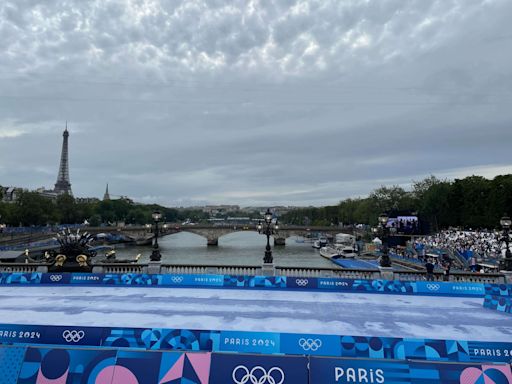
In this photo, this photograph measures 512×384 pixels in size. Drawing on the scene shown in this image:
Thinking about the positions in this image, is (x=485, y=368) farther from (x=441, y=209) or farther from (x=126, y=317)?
(x=441, y=209)

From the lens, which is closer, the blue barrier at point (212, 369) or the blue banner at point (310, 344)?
the blue barrier at point (212, 369)

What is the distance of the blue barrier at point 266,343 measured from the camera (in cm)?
814

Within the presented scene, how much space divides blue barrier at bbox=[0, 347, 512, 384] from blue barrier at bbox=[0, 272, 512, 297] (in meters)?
10.8

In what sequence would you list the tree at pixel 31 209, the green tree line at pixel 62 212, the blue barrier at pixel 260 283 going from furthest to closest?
the tree at pixel 31 209
the green tree line at pixel 62 212
the blue barrier at pixel 260 283

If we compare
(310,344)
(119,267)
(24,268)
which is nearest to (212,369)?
(310,344)

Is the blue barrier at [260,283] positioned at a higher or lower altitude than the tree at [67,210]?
lower

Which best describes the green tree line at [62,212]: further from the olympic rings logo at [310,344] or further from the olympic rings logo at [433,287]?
the olympic rings logo at [310,344]

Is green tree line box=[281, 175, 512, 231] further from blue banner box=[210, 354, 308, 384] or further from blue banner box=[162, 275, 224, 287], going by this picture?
blue banner box=[210, 354, 308, 384]

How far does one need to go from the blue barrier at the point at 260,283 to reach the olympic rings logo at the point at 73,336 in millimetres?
7804

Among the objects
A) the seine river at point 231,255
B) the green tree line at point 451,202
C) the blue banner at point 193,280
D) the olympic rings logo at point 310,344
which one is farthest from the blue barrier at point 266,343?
the green tree line at point 451,202

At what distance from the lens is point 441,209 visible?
80.9m

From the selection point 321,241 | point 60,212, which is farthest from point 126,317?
point 60,212

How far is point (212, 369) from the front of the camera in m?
5.54

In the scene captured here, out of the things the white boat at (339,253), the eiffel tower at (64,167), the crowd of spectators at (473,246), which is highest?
the eiffel tower at (64,167)
